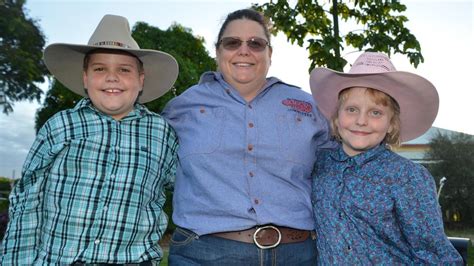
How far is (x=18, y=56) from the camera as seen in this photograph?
59.6ft

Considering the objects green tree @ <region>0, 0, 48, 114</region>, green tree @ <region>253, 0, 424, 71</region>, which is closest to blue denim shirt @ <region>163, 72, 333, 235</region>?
green tree @ <region>253, 0, 424, 71</region>

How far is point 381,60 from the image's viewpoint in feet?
11.6

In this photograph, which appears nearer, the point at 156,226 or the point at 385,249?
the point at 385,249

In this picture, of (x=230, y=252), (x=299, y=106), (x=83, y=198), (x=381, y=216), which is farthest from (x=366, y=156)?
(x=83, y=198)

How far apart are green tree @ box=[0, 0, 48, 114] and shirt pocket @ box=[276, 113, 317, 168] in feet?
52.8

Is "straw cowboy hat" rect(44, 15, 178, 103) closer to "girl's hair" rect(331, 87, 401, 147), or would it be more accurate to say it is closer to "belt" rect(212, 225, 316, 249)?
"girl's hair" rect(331, 87, 401, 147)

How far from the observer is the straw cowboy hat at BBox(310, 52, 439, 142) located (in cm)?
340

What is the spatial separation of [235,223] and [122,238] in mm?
630

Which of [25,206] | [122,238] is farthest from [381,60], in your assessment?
[25,206]

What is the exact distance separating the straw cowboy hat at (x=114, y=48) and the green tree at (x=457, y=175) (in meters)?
19.8

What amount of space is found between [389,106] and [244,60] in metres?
0.95

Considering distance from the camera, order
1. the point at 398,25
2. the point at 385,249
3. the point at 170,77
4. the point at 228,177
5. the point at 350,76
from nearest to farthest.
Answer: the point at 385,249 < the point at 228,177 < the point at 350,76 < the point at 170,77 < the point at 398,25

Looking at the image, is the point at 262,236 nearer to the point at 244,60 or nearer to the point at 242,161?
the point at 242,161

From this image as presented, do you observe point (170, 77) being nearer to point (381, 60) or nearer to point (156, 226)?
point (156, 226)
